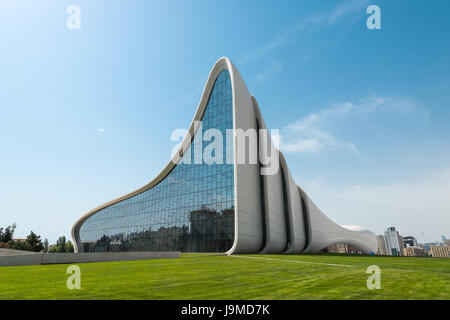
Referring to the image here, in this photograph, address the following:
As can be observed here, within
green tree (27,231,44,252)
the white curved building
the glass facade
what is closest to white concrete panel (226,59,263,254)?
the white curved building

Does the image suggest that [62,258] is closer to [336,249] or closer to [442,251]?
[336,249]

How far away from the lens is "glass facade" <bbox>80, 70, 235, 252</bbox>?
26.4 m

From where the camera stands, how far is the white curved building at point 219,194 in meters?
26.3

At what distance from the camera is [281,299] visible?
4.40m

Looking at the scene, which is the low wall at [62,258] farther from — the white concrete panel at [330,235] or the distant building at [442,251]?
the distant building at [442,251]

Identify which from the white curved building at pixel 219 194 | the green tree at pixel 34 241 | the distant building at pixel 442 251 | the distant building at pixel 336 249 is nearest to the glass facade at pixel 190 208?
the white curved building at pixel 219 194

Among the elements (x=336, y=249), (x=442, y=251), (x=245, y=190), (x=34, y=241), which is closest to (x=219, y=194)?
(x=245, y=190)

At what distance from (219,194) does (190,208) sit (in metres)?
5.02

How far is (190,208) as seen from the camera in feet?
98.0

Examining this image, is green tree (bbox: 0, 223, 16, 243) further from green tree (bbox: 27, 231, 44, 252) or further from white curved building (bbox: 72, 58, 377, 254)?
white curved building (bbox: 72, 58, 377, 254)
